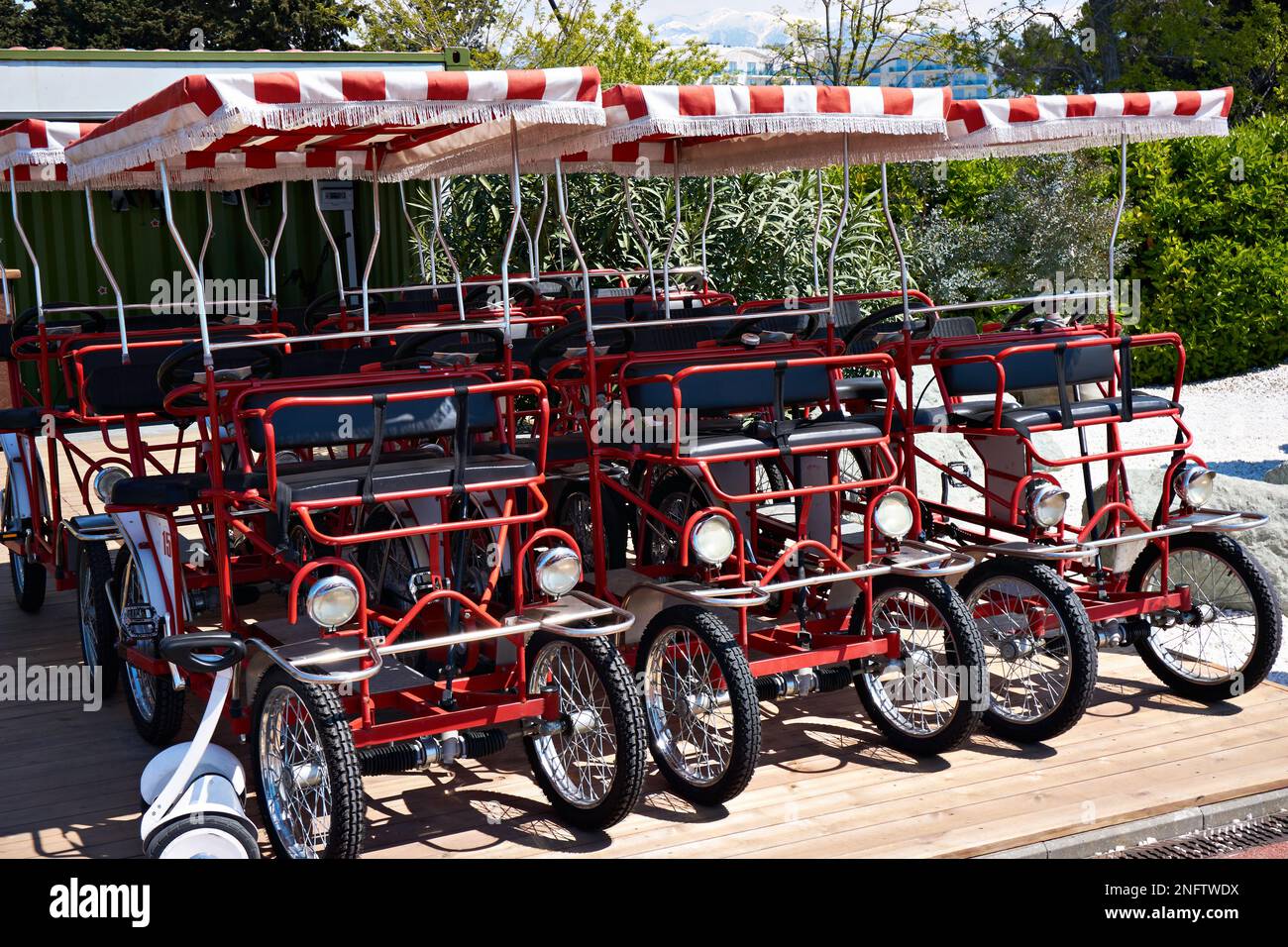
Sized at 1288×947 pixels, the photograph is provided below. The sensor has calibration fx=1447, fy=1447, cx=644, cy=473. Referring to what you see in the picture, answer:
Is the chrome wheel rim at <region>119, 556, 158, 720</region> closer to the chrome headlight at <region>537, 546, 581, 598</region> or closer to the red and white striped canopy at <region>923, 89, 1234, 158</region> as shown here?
the chrome headlight at <region>537, 546, 581, 598</region>

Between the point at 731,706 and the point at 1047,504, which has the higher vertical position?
the point at 1047,504

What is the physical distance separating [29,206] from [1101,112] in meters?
10.1

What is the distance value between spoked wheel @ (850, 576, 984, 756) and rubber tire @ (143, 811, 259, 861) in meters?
2.21

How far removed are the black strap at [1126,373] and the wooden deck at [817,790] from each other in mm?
1110

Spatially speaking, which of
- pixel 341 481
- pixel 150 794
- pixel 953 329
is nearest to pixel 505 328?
pixel 341 481

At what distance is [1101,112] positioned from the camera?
6.00 m

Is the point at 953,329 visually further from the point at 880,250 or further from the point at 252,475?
the point at 880,250

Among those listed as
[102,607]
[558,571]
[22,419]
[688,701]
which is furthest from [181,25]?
[688,701]

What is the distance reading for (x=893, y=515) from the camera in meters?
5.07

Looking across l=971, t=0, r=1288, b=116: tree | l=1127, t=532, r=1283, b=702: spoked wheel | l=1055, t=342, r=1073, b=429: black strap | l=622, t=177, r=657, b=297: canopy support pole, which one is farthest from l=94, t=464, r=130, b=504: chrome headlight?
l=971, t=0, r=1288, b=116: tree

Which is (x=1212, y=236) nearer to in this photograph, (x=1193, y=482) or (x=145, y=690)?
(x=1193, y=482)

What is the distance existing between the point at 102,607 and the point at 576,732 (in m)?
2.34

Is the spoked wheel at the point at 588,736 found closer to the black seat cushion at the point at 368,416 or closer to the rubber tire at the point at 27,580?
the black seat cushion at the point at 368,416

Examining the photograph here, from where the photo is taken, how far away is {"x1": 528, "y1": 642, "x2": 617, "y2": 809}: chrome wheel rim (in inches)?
175
